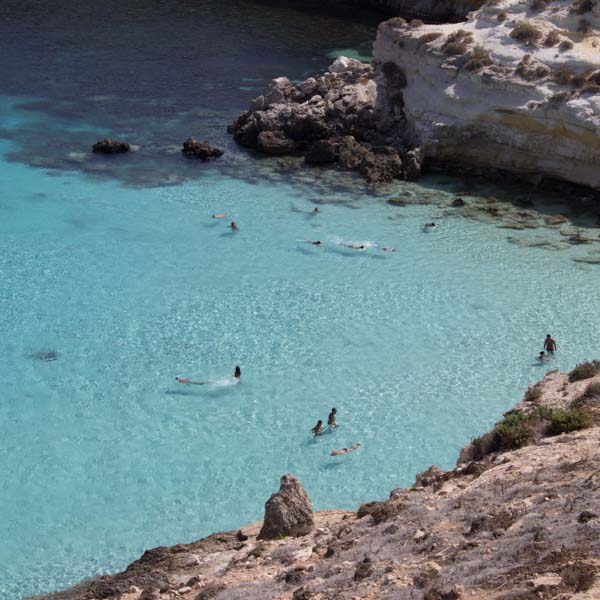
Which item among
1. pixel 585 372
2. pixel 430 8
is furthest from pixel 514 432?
pixel 430 8

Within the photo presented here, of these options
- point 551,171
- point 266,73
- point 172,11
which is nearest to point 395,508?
point 551,171

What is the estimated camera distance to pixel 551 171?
1690 inches

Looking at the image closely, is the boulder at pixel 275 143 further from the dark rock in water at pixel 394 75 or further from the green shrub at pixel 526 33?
the green shrub at pixel 526 33

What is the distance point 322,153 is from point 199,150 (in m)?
6.14

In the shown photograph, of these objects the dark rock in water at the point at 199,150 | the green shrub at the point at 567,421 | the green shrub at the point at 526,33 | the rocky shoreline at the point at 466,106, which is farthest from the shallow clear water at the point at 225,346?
the green shrub at the point at 526,33

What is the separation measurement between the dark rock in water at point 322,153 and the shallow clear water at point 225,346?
2431 millimetres

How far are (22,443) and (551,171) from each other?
88.2 ft

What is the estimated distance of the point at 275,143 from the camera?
1858 inches

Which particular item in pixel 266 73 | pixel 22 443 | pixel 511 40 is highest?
pixel 511 40

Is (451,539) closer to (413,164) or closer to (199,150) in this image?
(413,164)

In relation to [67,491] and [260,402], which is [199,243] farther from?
[67,491]

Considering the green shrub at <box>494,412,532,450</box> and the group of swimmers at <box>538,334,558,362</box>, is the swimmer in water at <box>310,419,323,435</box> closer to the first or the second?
the green shrub at <box>494,412,532,450</box>

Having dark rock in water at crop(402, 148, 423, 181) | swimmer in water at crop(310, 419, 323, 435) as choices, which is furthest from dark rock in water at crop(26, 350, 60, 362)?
dark rock in water at crop(402, 148, 423, 181)

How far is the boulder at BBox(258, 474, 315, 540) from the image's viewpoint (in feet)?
62.2
